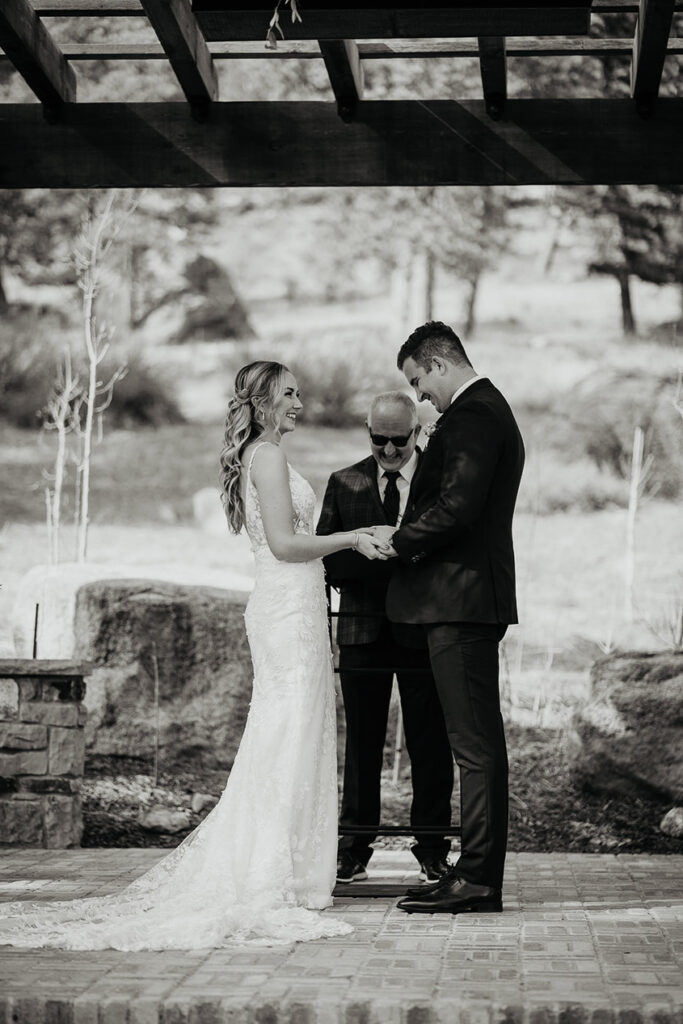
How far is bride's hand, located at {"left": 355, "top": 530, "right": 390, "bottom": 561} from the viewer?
14.2 feet

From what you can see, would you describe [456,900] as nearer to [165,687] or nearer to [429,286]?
[165,687]

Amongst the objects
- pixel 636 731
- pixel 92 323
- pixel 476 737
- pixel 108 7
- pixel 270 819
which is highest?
pixel 108 7

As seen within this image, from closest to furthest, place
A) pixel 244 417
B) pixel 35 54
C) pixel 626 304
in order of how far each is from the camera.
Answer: pixel 244 417
pixel 35 54
pixel 626 304

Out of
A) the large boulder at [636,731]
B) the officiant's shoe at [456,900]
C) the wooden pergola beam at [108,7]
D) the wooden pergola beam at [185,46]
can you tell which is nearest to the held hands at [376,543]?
the officiant's shoe at [456,900]

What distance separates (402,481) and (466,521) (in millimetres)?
966

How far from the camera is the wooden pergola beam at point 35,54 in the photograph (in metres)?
4.34

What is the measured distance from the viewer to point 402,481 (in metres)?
5.08

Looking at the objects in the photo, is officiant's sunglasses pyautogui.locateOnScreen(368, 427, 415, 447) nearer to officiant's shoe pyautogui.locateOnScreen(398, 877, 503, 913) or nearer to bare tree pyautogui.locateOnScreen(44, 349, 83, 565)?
officiant's shoe pyautogui.locateOnScreen(398, 877, 503, 913)

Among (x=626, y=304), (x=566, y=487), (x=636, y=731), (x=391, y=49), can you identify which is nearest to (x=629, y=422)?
(x=566, y=487)

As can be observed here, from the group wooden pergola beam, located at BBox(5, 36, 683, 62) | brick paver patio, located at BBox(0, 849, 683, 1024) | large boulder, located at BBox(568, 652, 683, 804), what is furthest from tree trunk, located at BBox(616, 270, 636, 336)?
brick paver patio, located at BBox(0, 849, 683, 1024)

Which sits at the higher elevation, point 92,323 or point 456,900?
point 92,323

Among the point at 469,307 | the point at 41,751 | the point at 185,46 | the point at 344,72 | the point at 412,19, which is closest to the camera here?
the point at 412,19

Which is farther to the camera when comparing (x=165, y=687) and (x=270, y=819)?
(x=165, y=687)

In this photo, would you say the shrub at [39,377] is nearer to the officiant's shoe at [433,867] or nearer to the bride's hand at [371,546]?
the bride's hand at [371,546]
